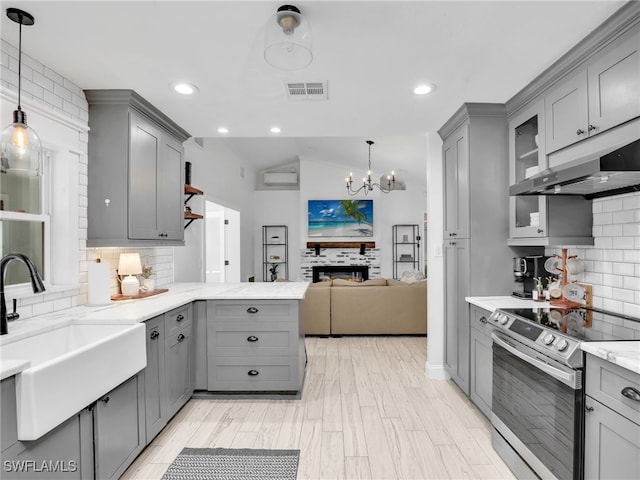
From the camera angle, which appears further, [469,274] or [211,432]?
[469,274]

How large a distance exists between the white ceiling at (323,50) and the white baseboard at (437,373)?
2333 millimetres

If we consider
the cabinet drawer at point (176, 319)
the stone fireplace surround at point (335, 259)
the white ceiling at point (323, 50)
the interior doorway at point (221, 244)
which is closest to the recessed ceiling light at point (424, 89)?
the white ceiling at point (323, 50)

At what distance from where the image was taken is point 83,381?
5.28 ft

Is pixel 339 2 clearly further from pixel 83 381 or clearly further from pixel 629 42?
pixel 83 381

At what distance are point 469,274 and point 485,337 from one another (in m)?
0.54

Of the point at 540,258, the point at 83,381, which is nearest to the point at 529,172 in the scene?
the point at 540,258

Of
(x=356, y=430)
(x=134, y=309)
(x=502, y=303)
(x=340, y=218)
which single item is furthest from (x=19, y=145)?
(x=340, y=218)

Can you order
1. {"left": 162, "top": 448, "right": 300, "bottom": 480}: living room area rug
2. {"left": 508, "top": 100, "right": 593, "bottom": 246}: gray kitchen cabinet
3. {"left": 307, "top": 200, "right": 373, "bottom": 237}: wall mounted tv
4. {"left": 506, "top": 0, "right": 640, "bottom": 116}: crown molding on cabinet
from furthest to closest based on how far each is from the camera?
{"left": 307, "top": 200, "right": 373, "bottom": 237}: wall mounted tv → {"left": 508, "top": 100, "right": 593, "bottom": 246}: gray kitchen cabinet → {"left": 162, "top": 448, "right": 300, "bottom": 480}: living room area rug → {"left": 506, "top": 0, "right": 640, "bottom": 116}: crown molding on cabinet

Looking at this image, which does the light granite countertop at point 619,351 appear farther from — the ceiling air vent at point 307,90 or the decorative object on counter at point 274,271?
the decorative object on counter at point 274,271

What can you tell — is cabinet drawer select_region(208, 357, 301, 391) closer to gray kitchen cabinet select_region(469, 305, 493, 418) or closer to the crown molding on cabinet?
gray kitchen cabinet select_region(469, 305, 493, 418)

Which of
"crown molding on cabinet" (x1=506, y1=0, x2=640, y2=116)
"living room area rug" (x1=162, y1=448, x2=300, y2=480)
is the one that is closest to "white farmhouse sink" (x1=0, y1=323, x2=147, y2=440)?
"living room area rug" (x1=162, y1=448, x2=300, y2=480)

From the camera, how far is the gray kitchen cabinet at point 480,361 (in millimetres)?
2543

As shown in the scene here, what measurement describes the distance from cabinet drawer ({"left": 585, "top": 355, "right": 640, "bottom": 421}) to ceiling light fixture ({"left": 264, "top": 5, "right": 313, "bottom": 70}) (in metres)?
1.80

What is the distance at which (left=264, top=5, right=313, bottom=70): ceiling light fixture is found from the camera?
1.62 metres
